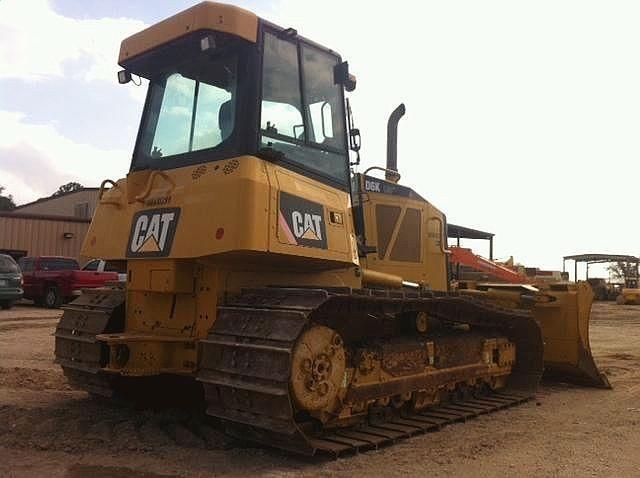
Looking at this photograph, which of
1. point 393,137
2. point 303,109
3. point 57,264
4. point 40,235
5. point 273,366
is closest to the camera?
point 273,366

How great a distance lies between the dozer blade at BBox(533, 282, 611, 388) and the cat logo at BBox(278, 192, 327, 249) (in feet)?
14.5

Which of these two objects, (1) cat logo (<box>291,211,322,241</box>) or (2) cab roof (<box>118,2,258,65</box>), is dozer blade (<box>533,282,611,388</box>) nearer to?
(1) cat logo (<box>291,211,322,241</box>)

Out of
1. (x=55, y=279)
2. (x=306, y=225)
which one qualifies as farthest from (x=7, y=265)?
(x=306, y=225)

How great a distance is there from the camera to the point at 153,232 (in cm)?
551

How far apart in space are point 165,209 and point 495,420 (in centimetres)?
374

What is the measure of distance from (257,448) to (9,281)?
16.2 metres

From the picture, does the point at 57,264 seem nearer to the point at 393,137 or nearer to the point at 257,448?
the point at 393,137

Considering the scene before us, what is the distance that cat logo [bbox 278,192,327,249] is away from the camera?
5.09 meters

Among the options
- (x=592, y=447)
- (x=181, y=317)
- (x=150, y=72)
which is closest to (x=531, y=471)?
(x=592, y=447)

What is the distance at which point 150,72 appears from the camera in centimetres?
626

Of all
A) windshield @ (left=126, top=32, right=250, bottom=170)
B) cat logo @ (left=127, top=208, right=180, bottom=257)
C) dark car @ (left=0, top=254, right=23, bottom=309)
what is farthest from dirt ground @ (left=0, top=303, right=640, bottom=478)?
dark car @ (left=0, top=254, right=23, bottom=309)

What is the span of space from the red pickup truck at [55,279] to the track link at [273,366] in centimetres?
1556

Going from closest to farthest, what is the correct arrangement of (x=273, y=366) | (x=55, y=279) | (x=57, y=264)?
(x=273, y=366)
(x=55, y=279)
(x=57, y=264)

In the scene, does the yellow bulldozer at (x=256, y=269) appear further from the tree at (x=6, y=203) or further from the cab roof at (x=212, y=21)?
the tree at (x=6, y=203)
